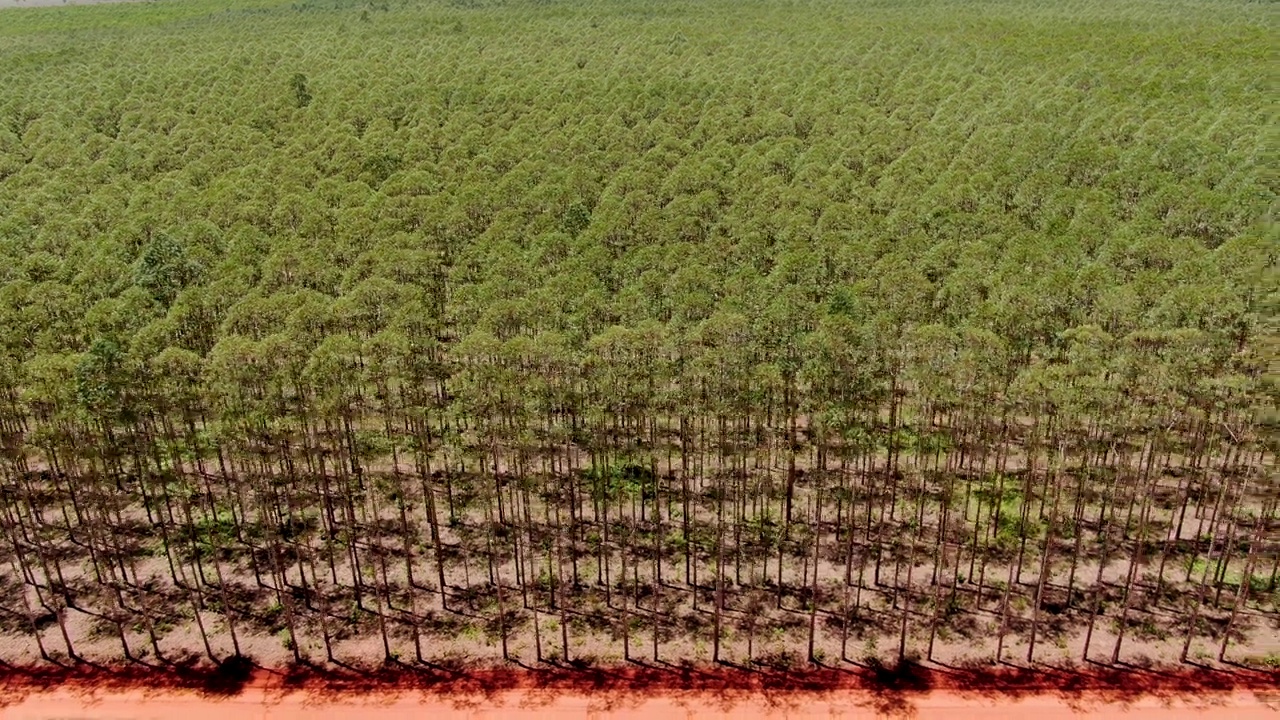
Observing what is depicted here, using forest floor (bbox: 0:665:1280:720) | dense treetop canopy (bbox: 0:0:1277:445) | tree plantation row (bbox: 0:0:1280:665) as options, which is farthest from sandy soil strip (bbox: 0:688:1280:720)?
dense treetop canopy (bbox: 0:0:1277:445)

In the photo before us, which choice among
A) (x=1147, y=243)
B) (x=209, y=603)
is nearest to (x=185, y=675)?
(x=209, y=603)

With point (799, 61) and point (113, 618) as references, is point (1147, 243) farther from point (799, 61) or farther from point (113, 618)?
point (799, 61)

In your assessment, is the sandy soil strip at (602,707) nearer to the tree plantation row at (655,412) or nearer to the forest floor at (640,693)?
the forest floor at (640,693)

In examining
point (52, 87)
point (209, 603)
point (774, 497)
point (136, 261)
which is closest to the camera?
point (209, 603)

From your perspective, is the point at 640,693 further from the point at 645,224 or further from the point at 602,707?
the point at 645,224

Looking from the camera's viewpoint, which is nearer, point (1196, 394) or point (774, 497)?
point (1196, 394)

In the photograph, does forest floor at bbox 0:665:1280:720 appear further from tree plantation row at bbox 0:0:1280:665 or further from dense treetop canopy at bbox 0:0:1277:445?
dense treetop canopy at bbox 0:0:1277:445

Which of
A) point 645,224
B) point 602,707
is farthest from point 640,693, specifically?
point 645,224

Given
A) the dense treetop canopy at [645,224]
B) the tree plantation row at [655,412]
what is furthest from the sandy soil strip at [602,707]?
the dense treetop canopy at [645,224]
